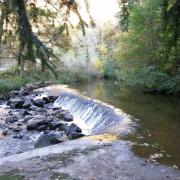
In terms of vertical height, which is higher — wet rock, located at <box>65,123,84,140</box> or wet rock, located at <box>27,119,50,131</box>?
wet rock, located at <box>65,123,84,140</box>

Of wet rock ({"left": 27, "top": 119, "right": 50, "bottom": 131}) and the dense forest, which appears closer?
the dense forest

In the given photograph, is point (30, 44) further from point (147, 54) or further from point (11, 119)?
point (147, 54)

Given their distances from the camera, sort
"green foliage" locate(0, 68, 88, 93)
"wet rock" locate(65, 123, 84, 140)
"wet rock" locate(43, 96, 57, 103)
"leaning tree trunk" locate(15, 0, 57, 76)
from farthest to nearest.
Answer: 1. "green foliage" locate(0, 68, 88, 93)
2. "wet rock" locate(43, 96, 57, 103)
3. "wet rock" locate(65, 123, 84, 140)
4. "leaning tree trunk" locate(15, 0, 57, 76)

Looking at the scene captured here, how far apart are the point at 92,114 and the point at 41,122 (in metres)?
2.89

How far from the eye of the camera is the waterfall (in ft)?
55.8

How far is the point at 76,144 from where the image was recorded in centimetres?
1227

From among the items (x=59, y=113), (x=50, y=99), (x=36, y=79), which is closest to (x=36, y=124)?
(x=59, y=113)

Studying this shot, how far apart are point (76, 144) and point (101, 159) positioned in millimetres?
2020

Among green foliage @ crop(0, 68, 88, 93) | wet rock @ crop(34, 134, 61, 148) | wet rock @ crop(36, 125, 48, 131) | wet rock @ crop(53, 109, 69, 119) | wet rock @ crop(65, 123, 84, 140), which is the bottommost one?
green foliage @ crop(0, 68, 88, 93)

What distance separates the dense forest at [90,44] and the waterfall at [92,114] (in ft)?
8.16

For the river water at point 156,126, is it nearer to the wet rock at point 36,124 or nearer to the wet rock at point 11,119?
the wet rock at point 36,124

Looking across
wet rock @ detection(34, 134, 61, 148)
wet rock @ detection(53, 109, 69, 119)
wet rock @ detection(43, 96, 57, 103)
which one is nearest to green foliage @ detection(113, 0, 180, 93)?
wet rock @ detection(43, 96, 57, 103)

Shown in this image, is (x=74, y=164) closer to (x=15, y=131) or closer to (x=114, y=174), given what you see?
(x=114, y=174)

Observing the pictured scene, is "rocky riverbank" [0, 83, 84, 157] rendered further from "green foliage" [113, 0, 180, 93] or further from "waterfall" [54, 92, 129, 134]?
"green foliage" [113, 0, 180, 93]
